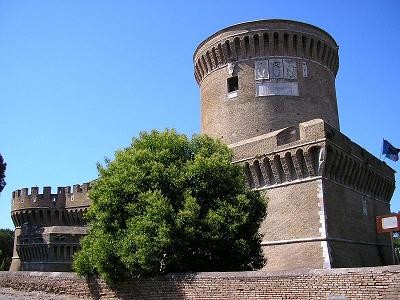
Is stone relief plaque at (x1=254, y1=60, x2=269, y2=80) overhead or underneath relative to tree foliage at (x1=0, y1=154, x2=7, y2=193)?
overhead

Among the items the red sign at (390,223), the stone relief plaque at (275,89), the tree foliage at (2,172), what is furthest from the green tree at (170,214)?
the tree foliage at (2,172)

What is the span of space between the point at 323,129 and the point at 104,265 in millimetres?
9366

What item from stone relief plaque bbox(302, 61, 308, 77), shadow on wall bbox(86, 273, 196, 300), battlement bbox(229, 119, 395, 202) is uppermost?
stone relief plaque bbox(302, 61, 308, 77)

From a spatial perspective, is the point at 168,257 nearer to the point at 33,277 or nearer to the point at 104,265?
the point at 104,265

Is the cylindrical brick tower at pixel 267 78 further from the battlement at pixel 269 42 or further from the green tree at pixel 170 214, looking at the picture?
the green tree at pixel 170 214

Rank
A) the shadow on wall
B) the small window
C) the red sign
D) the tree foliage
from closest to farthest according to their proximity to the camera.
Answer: the shadow on wall, the red sign, the small window, the tree foliage

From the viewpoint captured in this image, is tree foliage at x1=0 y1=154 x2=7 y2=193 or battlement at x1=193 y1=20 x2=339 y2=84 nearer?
battlement at x1=193 y1=20 x2=339 y2=84

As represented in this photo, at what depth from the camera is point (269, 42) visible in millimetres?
24203

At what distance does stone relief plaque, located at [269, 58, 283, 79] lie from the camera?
24.1 meters

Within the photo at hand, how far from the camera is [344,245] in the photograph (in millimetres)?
18938

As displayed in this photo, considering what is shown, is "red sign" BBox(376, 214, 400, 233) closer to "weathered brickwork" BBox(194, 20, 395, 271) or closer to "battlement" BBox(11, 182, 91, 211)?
"weathered brickwork" BBox(194, 20, 395, 271)

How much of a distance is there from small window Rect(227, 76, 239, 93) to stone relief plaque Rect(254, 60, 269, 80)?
1.14 metres

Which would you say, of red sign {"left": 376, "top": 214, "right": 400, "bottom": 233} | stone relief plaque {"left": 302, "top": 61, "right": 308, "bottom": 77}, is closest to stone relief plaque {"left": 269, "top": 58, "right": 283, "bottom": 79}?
stone relief plaque {"left": 302, "top": 61, "right": 308, "bottom": 77}

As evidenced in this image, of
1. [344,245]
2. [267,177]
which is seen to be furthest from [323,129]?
[344,245]
